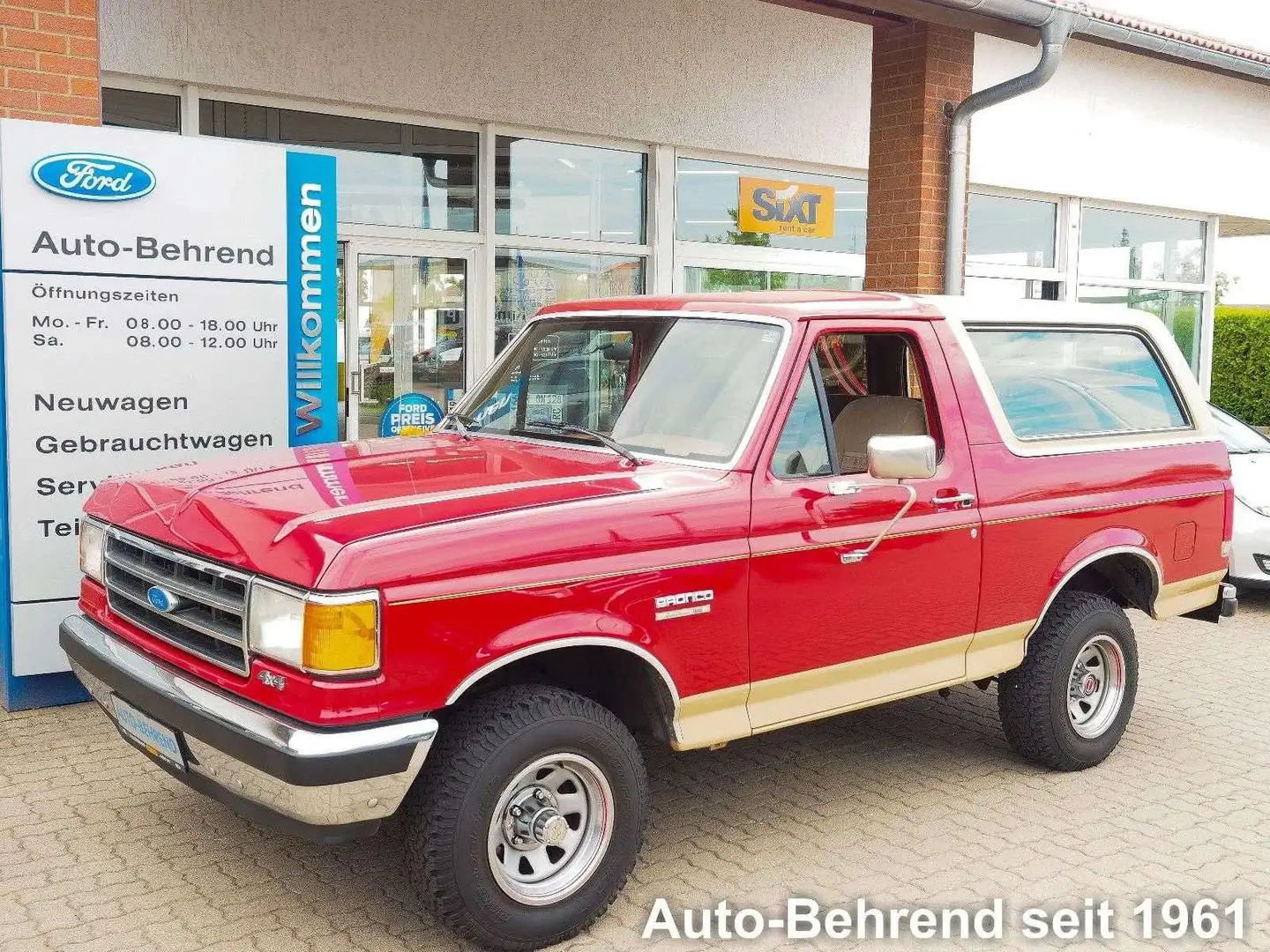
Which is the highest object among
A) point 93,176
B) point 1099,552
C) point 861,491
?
point 93,176

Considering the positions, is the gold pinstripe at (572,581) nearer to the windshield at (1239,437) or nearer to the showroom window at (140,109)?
the showroom window at (140,109)

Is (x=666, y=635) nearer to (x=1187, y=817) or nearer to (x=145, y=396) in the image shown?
(x=1187, y=817)

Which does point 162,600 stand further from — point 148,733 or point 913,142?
point 913,142

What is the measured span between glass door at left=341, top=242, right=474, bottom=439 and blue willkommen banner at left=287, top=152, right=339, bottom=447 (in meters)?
3.14

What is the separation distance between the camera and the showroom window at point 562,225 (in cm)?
1035

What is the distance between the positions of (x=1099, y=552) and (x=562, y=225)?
656cm

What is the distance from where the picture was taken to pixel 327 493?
12.3ft

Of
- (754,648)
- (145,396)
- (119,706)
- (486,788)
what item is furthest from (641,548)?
(145,396)

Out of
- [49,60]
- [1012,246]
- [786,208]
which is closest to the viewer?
[49,60]

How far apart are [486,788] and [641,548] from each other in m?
0.84

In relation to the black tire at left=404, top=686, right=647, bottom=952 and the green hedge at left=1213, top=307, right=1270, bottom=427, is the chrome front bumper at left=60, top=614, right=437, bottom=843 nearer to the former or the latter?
the black tire at left=404, top=686, right=647, bottom=952

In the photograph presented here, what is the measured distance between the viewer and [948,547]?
461cm

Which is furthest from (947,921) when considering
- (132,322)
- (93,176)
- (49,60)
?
(49,60)

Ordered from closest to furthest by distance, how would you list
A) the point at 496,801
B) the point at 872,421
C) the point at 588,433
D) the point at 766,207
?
the point at 496,801, the point at 588,433, the point at 872,421, the point at 766,207
